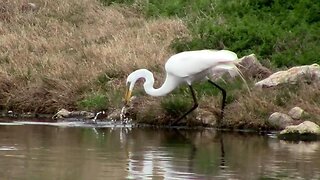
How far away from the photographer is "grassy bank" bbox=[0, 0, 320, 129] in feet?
66.4

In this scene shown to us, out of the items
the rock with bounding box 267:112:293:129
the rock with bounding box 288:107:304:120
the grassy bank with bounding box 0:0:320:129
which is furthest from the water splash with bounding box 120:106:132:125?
the rock with bounding box 288:107:304:120

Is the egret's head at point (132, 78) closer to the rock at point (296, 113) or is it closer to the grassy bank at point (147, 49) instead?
the grassy bank at point (147, 49)

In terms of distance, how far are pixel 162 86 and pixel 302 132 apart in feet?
11.0

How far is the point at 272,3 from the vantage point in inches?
1034

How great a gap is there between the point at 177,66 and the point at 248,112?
1.65 metres

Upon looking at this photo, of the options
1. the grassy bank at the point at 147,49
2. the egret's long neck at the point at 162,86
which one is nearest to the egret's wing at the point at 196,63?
the egret's long neck at the point at 162,86

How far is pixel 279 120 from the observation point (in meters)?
19.1

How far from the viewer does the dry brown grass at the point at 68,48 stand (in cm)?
2267

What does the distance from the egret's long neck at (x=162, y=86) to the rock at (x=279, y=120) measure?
209cm

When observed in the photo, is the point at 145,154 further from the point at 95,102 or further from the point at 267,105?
the point at 95,102

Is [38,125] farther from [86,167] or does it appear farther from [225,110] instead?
[86,167]

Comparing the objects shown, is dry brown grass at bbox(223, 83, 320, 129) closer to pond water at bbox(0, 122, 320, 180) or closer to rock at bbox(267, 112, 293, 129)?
rock at bbox(267, 112, 293, 129)

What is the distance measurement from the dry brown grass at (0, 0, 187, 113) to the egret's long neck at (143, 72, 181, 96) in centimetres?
295

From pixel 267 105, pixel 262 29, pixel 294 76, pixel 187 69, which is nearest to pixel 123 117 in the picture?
pixel 187 69
